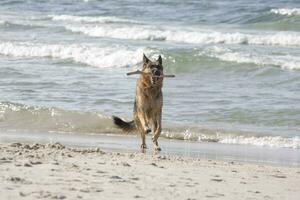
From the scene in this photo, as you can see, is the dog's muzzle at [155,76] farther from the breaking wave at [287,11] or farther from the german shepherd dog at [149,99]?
the breaking wave at [287,11]

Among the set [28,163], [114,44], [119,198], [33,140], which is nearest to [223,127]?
[33,140]

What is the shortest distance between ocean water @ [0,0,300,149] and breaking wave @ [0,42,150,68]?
0.03 m

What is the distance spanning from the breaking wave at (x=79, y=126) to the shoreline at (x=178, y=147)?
0.24m

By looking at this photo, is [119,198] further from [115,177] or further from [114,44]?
[114,44]

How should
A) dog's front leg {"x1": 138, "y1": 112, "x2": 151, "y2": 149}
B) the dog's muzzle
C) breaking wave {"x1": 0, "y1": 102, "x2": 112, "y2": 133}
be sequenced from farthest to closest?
breaking wave {"x1": 0, "y1": 102, "x2": 112, "y2": 133} < dog's front leg {"x1": 138, "y1": 112, "x2": 151, "y2": 149} < the dog's muzzle

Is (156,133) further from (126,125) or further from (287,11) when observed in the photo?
(287,11)

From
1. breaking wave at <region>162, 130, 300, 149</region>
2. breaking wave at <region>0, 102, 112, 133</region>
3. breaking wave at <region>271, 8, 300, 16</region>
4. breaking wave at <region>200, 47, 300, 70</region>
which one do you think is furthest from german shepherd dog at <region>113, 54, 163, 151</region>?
breaking wave at <region>271, 8, 300, 16</region>

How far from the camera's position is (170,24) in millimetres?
31984

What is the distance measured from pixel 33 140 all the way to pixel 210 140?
2.45 meters

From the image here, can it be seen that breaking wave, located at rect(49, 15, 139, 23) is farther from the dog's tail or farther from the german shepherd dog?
the german shepherd dog


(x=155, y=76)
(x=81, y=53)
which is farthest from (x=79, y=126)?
(x=81, y=53)

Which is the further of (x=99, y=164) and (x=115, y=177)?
(x=99, y=164)

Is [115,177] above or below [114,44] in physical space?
below

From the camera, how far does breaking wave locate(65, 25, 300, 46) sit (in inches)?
1009
